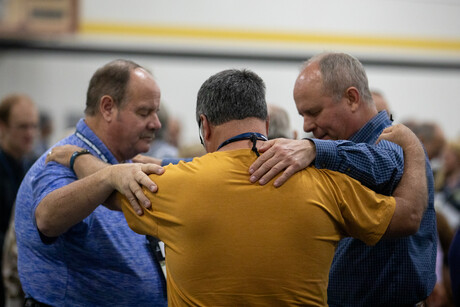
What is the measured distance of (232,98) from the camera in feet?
4.93

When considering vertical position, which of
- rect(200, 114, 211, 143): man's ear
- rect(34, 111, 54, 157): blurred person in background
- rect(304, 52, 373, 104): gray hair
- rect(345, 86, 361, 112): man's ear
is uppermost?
rect(304, 52, 373, 104): gray hair

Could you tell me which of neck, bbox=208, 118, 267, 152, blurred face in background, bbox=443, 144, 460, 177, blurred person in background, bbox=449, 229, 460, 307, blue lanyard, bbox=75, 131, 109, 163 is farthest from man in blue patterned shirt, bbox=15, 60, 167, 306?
blurred face in background, bbox=443, 144, 460, 177

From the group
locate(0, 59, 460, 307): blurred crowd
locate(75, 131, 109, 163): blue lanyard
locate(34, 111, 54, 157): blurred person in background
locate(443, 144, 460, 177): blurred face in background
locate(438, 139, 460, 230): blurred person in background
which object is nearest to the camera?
locate(75, 131, 109, 163): blue lanyard

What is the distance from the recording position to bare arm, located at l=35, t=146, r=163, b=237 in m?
1.51

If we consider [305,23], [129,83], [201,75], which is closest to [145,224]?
[129,83]

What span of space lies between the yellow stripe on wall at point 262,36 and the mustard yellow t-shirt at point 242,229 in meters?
7.35

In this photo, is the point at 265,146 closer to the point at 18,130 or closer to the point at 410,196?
the point at 410,196

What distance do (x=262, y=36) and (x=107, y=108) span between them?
272 inches

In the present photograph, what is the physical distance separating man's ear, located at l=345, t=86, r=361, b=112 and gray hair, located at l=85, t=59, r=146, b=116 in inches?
32.1

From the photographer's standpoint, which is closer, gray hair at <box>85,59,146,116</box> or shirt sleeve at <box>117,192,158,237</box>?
shirt sleeve at <box>117,192,158,237</box>

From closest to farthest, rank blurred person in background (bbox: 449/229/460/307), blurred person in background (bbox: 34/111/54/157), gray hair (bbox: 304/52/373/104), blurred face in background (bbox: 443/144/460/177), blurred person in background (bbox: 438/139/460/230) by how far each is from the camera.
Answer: gray hair (bbox: 304/52/373/104) → blurred person in background (bbox: 449/229/460/307) → blurred person in background (bbox: 438/139/460/230) → blurred face in background (bbox: 443/144/460/177) → blurred person in background (bbox: 34/111/54/157)

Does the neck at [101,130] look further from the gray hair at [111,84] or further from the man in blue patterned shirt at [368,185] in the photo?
the man in blue patterned shirt at [368,185]

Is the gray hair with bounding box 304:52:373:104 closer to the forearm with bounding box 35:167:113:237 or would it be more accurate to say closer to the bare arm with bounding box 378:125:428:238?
the bare arm with bounding box 378:125:428:238

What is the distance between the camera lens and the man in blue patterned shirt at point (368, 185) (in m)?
1.80
